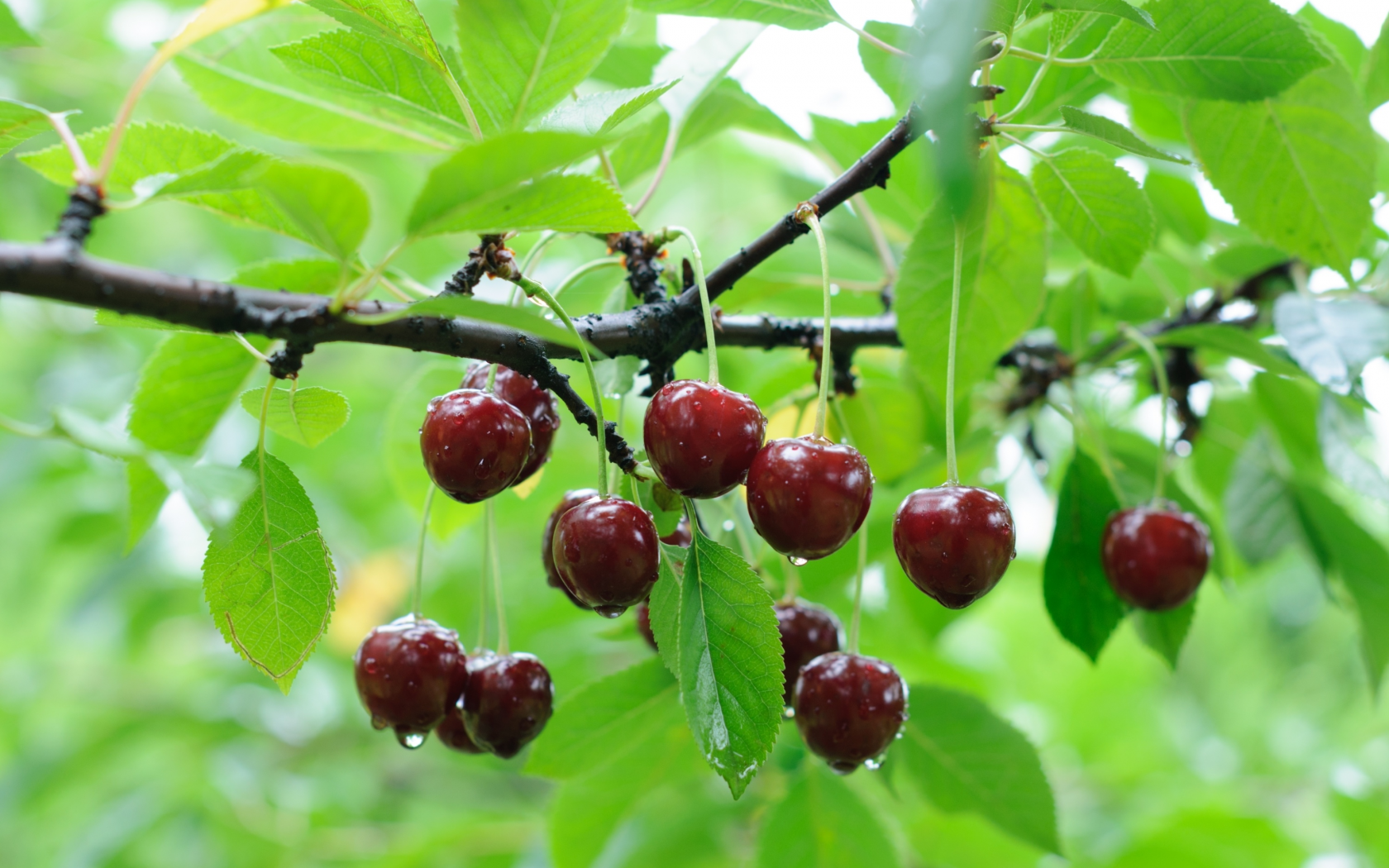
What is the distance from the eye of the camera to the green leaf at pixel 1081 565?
153 cm

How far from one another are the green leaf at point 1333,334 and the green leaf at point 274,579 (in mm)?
1384

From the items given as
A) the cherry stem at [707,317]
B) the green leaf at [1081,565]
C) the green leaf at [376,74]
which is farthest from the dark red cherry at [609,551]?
the green leaf at [1081,565]

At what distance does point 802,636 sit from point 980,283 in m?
0.62

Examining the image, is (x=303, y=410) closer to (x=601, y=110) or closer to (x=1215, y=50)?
(x=601, y=110)

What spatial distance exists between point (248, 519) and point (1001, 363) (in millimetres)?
1322

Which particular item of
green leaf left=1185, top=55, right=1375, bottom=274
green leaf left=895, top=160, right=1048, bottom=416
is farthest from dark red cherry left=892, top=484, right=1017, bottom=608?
green leaf left=1185, top=55, right=1375, bottom=274

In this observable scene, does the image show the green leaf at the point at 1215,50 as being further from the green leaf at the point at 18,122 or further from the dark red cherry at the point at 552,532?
the green leaf at the point at 18,122

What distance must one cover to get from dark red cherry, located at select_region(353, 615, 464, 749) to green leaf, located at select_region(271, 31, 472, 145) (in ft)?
2.17

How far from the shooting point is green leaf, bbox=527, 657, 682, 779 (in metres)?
1.45

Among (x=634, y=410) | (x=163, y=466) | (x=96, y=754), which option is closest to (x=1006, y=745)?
(x=163, y=466)

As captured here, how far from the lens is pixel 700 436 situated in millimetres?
1003

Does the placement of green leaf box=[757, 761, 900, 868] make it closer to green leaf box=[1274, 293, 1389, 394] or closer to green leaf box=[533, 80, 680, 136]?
green leaf box=[1274, 293, 1389, 394]

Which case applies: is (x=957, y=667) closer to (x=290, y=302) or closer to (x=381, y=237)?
(x=290, y=302)

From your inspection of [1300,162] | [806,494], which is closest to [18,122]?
[806,494]
